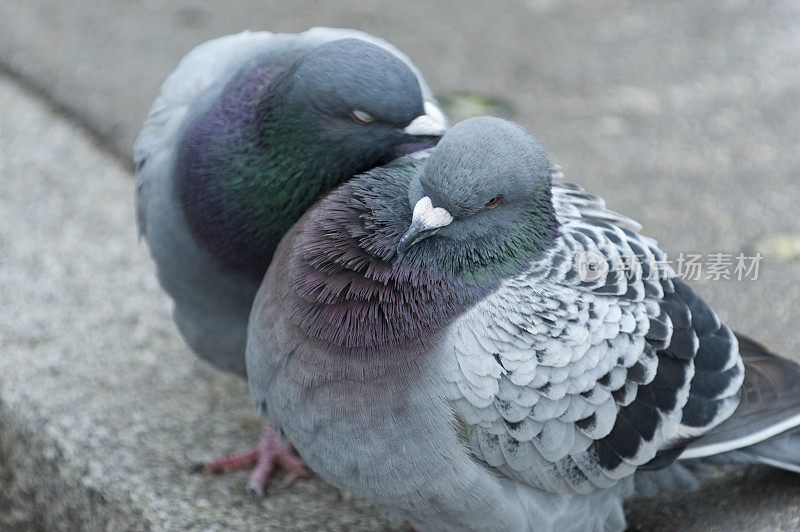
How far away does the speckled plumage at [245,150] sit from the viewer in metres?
2.96

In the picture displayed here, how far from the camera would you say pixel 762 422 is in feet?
9.87

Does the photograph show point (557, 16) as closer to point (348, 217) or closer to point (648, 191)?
point (648, 191)

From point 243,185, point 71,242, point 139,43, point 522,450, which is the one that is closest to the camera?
point 522,450

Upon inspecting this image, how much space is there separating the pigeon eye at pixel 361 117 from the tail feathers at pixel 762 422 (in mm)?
1532

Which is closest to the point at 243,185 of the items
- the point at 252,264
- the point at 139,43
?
the point at 252,264

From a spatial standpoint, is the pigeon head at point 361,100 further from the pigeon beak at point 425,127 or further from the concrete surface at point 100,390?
the concrete surface at point 100,390

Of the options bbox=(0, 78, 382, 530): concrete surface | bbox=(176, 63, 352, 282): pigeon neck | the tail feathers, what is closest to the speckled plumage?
bbox=(176, 63, 352, 282): pigeon neck

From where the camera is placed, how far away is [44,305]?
429cm

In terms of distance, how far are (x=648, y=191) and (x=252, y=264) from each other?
2.51 meters

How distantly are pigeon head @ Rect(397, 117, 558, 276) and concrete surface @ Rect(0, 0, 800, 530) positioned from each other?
1327mm

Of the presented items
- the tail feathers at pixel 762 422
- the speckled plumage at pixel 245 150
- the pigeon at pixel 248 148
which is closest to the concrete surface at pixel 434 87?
the tail feathers at pixel 762 422

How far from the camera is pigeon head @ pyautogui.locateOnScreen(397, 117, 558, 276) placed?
2.55m

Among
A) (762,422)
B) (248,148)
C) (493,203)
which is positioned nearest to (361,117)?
(248,148)

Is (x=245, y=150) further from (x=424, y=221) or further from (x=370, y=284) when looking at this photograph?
(x=424, y=221)
